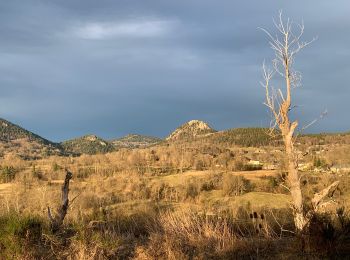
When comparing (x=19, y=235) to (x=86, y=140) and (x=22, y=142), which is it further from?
(x=86, y=140)

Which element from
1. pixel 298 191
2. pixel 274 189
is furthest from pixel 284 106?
pixel 274 189

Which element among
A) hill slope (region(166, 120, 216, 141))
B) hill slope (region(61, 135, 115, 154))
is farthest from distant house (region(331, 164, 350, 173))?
hill slope (region(61, 135, 115, 154))

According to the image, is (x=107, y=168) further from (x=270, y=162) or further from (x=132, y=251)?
(x=132, y=251)

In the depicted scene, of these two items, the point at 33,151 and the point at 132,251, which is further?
the point at 33,151

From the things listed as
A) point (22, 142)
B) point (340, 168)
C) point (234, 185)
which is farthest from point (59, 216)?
point (22, 142)

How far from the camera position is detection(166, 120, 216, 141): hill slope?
520ft

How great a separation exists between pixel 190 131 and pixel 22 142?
51980 mm

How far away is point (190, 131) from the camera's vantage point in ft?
533

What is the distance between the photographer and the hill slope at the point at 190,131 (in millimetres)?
158575

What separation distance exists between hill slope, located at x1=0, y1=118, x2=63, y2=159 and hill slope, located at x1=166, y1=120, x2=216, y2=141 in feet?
121

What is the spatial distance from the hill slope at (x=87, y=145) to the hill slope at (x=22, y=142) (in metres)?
7.80

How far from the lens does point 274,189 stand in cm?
6331

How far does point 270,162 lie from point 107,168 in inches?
1222

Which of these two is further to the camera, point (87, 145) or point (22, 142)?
point (87, 145)
